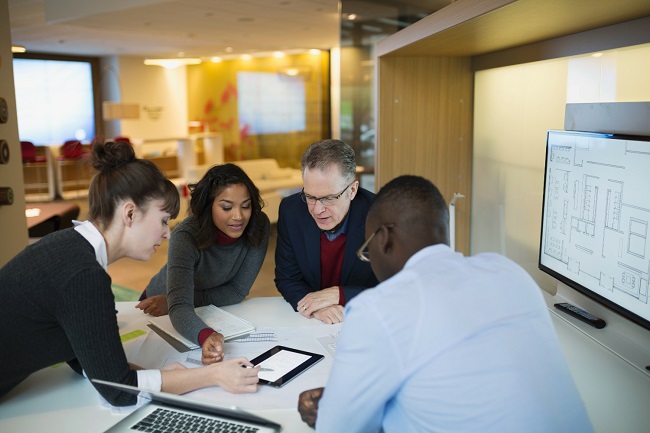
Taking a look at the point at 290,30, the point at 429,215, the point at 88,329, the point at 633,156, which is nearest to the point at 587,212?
the point at 633,156

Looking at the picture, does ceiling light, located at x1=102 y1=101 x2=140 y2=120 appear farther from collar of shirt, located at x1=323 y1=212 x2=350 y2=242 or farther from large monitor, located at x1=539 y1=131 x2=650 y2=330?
large monitor, located at x1=539 y1=131 x2=650 y2=330

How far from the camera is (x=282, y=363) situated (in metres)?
1.84

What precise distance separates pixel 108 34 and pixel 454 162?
8.07 metres

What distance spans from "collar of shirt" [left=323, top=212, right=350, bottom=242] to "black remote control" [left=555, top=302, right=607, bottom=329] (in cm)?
90

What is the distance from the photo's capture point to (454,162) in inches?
143

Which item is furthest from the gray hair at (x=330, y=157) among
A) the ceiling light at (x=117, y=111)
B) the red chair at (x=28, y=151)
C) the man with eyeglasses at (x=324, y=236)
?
the red chair at (x=28, y=151)

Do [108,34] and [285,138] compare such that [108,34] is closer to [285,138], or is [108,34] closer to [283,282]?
[285,138]

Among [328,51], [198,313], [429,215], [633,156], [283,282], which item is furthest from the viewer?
[328,51]

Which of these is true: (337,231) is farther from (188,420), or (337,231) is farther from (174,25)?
(174,25)

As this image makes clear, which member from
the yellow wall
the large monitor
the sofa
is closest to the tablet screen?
the large monitor

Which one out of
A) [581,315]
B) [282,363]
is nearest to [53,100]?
[282,363]

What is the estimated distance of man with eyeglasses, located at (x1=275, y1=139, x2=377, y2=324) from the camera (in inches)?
91.5

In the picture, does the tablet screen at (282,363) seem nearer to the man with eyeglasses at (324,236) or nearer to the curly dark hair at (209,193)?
the man with eyeglasses at (324,236)

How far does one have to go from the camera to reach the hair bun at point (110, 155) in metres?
1.64
